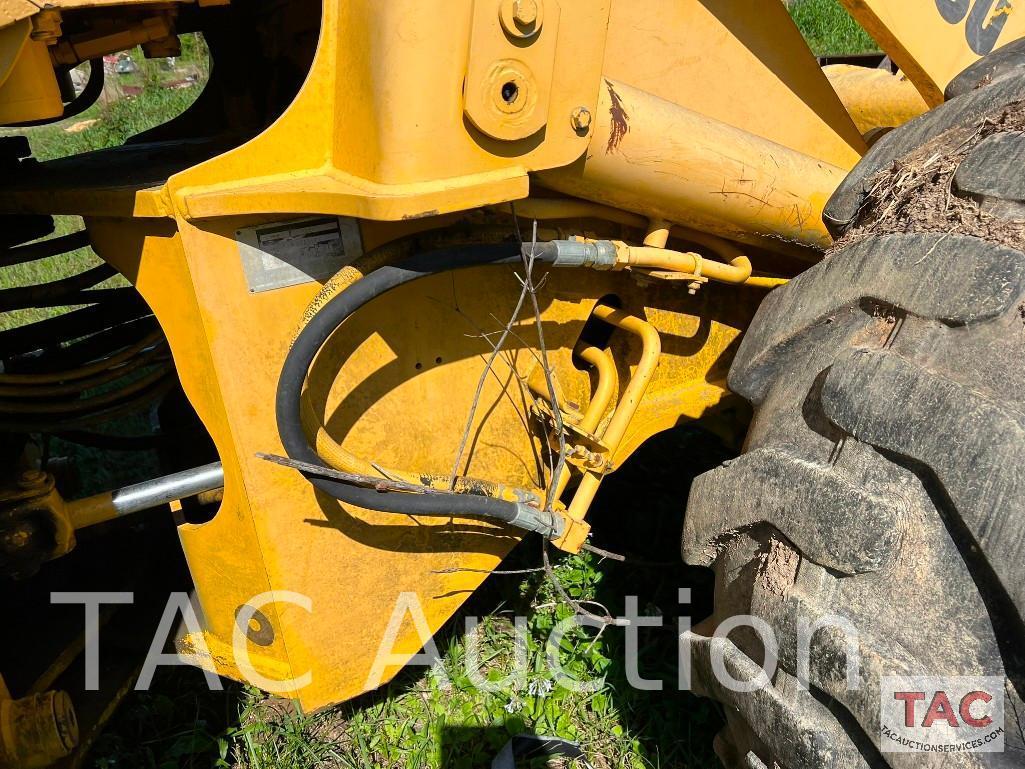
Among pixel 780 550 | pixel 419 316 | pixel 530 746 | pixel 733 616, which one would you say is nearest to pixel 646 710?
pixel 530 746

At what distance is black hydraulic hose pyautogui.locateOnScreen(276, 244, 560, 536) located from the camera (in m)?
1.16

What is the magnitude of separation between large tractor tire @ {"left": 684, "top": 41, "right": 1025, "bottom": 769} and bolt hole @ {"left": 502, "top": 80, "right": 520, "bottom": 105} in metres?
0.49

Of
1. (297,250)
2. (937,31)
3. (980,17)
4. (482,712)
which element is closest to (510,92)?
(297,250)

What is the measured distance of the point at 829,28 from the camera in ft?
16.9

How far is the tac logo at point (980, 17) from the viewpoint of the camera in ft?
4.47

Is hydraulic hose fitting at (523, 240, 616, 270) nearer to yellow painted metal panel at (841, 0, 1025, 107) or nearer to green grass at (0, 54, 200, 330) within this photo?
yellow painted metal panel at (841, 0, 1025, 107)

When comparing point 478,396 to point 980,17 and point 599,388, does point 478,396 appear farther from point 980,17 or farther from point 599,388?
point 980,17

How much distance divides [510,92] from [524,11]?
0.32ft

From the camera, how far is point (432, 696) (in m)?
1.86

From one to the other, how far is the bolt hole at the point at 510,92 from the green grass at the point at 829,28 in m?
4.53

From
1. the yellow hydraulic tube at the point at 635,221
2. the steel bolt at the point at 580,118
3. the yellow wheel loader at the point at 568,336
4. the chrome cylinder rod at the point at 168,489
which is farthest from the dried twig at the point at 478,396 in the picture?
the chrome cylinder rod at the point at 168,489

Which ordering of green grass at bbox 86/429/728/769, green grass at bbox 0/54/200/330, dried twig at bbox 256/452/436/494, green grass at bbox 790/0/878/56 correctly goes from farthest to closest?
green grass at bbox 0/54/200/330, green grass at bbox 790/0/878/56, green grass at bbox 86/429/728/769, dried twig at bbox 256/452/436/494

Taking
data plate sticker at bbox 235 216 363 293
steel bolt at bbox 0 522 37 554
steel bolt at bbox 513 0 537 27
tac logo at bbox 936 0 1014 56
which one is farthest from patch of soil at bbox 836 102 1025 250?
steel bolt at bbox 0 522 37 554

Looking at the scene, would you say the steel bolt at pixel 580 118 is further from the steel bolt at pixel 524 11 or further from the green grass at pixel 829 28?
the green grass at pixel 829 28
